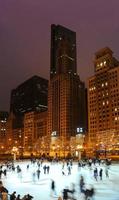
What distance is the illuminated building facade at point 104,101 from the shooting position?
161650mm

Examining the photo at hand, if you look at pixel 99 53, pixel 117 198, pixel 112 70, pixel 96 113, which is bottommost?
pixel 117 198

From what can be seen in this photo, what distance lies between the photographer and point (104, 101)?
174125 millimetres

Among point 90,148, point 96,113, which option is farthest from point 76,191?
point 96,113

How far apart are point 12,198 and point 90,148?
468 ft

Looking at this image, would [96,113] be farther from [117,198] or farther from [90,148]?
[117,198]

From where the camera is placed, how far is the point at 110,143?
145250 mm

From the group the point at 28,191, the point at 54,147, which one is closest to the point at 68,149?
the point at 54,147

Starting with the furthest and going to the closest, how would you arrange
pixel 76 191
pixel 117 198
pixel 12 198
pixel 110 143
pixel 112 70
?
pixel 112 70, pixel 110 143, pixel 76 191, pixel 117 198, pixel 12 198

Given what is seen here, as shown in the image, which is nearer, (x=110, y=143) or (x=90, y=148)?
(x=110, y=143)

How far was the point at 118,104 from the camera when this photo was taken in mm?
165125

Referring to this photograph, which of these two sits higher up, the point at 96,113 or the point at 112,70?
the point at 112,70

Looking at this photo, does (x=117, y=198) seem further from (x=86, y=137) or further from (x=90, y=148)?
(x=86, y=137)

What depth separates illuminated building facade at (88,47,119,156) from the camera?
6364 inches

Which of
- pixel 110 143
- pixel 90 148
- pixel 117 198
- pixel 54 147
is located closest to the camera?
pixel 117 198
